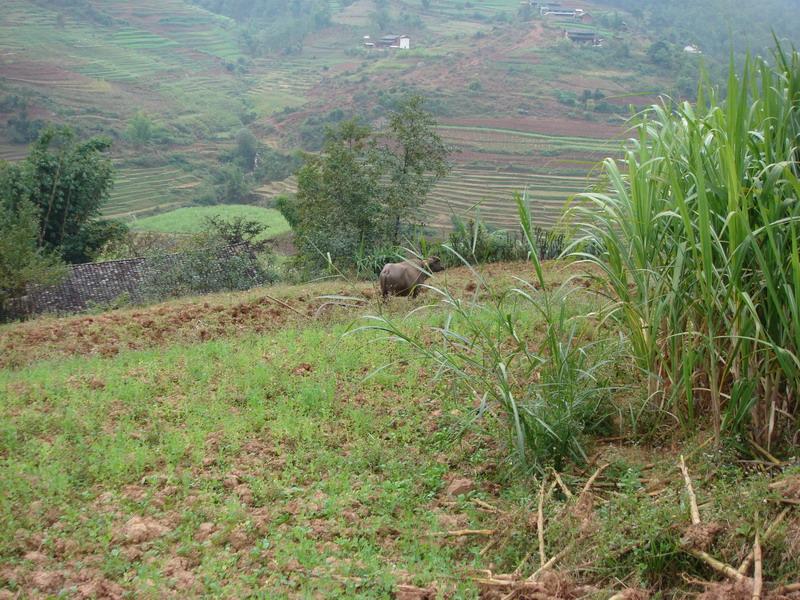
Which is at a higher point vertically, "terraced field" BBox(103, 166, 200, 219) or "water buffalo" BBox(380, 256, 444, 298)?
"water buffalo" BBox(380, 256, 444, 298)

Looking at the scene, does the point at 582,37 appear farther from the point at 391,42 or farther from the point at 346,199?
the point at 346,199

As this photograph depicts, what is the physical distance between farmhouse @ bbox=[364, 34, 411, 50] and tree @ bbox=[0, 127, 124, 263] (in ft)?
165

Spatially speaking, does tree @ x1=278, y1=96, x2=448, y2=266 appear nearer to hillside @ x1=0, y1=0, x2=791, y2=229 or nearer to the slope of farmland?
the slope of farmland

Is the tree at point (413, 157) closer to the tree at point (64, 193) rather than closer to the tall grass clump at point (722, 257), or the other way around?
the tree at point (64, 193)

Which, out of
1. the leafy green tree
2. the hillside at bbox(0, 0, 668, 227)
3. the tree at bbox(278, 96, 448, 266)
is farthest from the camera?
the hillside at bbox(0, 0, 668, 227)

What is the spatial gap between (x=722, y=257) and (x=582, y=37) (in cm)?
6053

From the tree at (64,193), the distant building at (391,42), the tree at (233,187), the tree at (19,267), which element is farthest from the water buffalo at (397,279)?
the distant building at (391,42)

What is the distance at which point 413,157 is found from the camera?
61.1 feet

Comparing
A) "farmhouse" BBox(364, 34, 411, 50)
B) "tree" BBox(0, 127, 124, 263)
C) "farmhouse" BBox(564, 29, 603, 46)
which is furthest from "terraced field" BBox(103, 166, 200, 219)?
"farmhouse" BBox(564, 29, 603, 46)

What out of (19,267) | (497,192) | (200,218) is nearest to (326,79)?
(200,218)

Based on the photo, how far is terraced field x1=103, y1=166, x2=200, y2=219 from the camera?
146 ft

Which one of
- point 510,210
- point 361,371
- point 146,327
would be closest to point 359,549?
point 361,371

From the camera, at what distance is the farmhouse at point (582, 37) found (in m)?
58.3

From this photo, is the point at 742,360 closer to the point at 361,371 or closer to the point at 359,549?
the point at 359,549
